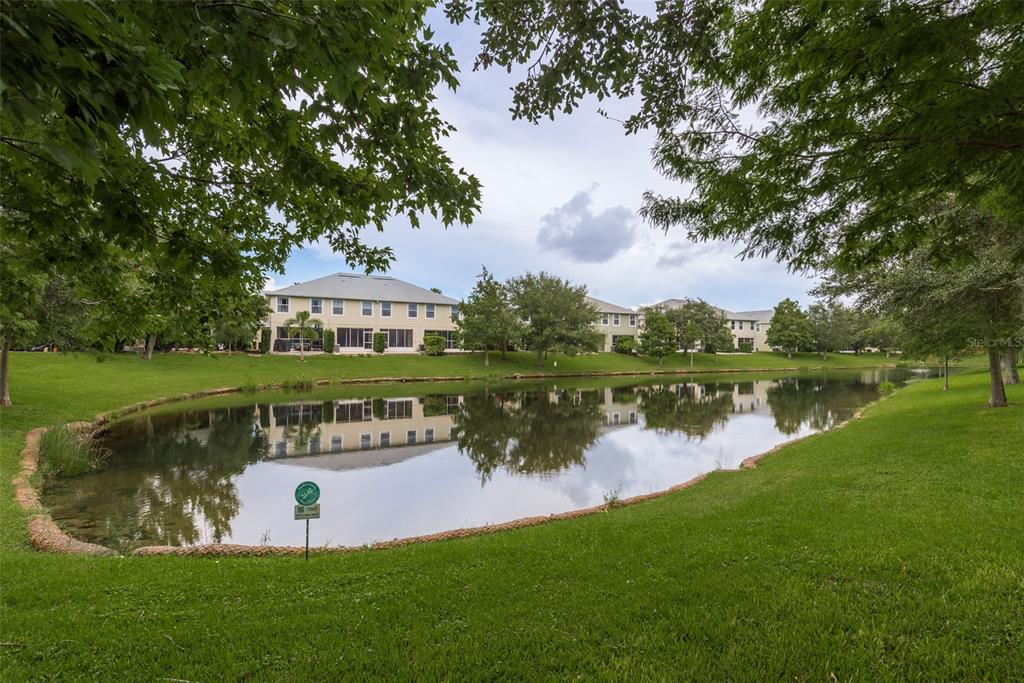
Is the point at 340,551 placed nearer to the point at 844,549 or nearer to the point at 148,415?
the point at 844,549

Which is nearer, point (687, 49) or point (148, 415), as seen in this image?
point (687, 49)

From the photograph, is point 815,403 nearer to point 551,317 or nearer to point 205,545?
point 551,317

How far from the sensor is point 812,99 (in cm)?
337

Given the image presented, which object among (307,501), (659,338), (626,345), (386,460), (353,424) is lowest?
(386,460)

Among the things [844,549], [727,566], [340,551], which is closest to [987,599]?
[844,549]

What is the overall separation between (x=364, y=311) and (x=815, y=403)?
37.7 metres

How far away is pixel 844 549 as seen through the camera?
4.89m

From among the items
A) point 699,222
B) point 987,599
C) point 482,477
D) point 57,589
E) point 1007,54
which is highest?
point 1007,54

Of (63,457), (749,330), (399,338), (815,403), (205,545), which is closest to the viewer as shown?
(205,545)

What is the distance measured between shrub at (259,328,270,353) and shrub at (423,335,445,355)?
13839 mm

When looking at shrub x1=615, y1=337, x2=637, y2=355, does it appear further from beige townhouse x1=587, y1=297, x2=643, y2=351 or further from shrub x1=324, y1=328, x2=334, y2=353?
shrub x1=324, y1=328, x2=334, y2=353

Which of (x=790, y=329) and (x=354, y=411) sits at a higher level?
(x=790, y=329)

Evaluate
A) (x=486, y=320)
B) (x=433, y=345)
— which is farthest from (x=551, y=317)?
(x=433, y=345)

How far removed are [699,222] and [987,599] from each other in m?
3.79
